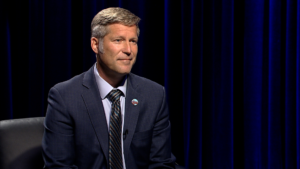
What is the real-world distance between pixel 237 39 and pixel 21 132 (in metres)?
1.60

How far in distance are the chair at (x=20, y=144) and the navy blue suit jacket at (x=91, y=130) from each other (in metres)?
0.18

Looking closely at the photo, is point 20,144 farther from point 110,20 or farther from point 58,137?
point 110,20

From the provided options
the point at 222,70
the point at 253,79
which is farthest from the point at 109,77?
the point at 253,79

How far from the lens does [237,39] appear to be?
2078 millimetres

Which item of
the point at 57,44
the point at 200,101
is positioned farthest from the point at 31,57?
the point at 200,101

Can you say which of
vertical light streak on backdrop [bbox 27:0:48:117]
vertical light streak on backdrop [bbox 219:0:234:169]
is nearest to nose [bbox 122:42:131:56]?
vertical light streak on backdrop [bbox 27:0:48:117]

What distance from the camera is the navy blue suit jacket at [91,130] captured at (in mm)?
1161

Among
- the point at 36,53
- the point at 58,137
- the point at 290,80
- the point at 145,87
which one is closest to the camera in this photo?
the point at 58,137

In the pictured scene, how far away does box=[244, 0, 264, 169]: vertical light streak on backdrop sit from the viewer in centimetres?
200

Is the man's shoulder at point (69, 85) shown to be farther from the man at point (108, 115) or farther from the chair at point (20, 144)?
the chair at point (20, 144)

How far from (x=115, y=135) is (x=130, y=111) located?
5.3 inches

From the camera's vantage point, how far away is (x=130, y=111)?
1274 mm

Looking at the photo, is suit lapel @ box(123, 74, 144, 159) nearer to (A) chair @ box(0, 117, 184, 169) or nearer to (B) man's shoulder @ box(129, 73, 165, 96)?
(B) man's shoulder @ box(129, 73, 165, 96)

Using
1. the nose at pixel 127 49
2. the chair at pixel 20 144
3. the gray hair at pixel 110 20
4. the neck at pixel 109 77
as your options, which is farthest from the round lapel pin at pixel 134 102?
the chair at pixel 20 144
